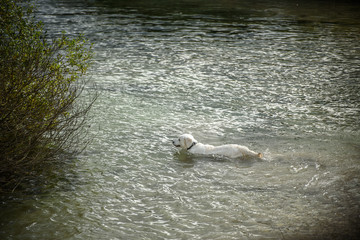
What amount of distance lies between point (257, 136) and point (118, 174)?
4207mm

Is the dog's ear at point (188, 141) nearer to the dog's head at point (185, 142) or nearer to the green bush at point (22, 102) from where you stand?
the dog's head at point (185, 142)

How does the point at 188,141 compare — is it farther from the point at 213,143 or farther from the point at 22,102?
the point at 22,102

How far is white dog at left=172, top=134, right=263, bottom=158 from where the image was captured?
11.1m

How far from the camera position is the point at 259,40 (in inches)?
1059

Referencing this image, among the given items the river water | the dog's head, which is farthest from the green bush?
the dog's head

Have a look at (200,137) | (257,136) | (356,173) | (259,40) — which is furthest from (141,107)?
(259,40)

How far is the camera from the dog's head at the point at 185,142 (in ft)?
37.2

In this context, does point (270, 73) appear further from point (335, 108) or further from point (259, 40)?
point (259, 40)

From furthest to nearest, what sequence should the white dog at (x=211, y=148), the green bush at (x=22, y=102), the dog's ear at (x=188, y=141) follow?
the dog's ear at (x=188, y=141) → the white dog at (x=211, y=148) → the green bush at (x=22, y=102)

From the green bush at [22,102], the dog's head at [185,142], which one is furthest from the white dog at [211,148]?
the green bush at [22,102]

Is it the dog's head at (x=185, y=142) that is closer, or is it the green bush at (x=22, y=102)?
the green bush at (x=22, y=102)

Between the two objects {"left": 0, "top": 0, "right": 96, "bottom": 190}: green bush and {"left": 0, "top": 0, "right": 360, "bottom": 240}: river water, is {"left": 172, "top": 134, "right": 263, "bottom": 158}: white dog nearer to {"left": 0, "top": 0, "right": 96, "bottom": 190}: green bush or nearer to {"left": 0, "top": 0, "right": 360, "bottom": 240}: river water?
{"left": 0, "top": 0, "right": 360, "bottom": 240}: river water

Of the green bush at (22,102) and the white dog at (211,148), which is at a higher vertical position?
the green bush at (22,102)

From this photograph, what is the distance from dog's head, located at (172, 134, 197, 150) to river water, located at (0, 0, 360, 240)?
0.35m
